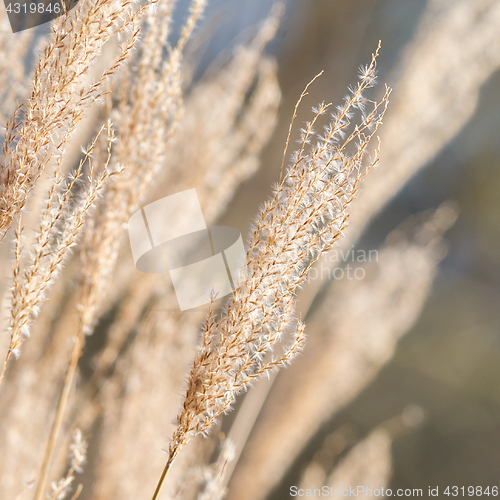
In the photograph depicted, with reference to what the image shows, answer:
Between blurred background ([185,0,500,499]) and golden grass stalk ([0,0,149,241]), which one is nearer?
golden grass stalk ([0,0,149,241])

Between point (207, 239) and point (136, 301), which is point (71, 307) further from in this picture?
point (207, 239)

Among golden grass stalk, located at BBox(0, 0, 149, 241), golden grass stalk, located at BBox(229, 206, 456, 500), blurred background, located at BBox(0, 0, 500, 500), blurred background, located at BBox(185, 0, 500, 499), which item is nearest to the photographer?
golden grass stalk, located at BBox(0, 0, 149, 241)

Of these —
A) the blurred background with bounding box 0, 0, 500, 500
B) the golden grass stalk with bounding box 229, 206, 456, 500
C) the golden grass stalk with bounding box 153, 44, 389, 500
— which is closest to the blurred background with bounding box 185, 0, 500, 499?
the blurred background with bounding box 0, 0, 500, 500

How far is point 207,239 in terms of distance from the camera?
106cm

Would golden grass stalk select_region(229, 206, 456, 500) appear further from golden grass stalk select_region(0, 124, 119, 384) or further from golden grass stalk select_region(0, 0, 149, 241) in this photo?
golden grass stalk select_region(0, 0, 149, 241)

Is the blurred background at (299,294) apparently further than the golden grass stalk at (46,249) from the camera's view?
Yes

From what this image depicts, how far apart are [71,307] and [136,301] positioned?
187 mm

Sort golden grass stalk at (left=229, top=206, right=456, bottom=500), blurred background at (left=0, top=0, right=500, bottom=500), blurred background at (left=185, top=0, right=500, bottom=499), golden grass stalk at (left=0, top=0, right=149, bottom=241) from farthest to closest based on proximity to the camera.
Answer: blurred background at (left=185, top=0, right=500, bottom=499)
golden grass stalk at (left=229, top=206, right=456, bottom=500)
blurred background at (left=0, top=0, right=500, bottom=500)
golden grass stalk at (left=0, top=0, right=149, bottom=241)

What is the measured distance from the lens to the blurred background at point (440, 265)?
63.1 inches

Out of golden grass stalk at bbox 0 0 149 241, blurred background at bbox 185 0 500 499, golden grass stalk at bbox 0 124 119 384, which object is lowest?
blurred background at bbox 185 0 500 499

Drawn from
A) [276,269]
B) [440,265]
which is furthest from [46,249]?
[440,265]

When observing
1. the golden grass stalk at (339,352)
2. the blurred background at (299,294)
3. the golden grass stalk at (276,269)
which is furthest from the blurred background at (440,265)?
the golden grass stalk at (276,269)

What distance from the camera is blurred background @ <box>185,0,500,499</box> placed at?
1602 mm

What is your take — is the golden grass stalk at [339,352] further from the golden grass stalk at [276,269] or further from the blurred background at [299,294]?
the golden grass stalk at [276,269]
